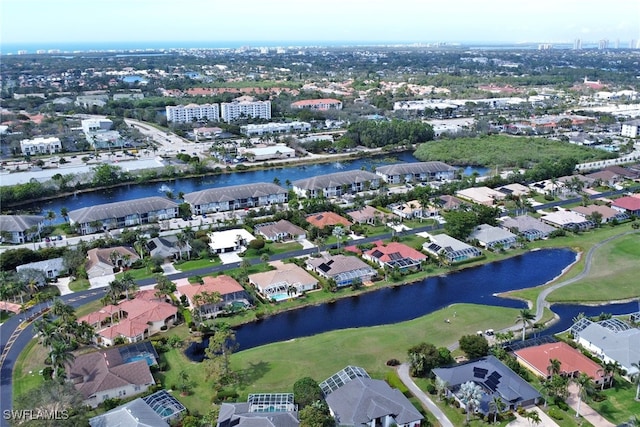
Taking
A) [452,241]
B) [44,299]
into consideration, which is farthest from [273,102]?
[44,299]

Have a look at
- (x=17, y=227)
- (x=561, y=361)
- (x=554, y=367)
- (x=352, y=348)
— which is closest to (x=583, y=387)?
(x=554, y=367)

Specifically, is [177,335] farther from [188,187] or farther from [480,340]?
[188,187]

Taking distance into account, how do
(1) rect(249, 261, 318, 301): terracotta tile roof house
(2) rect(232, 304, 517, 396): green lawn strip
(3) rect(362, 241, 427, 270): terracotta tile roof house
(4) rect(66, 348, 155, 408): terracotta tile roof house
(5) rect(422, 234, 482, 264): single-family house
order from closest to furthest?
(4) rect(66, 348, 155, 408): terracotta tile roof house
(2) rect(232, 304, 517, 396): green lawn strip
(1) rect(249, 261, 318, 301): terracotta tile roof house
(3) rect(362, 241, 427, 270): terracotta tile roof house
(5) rect(422, 234, 482, 264): single-family house

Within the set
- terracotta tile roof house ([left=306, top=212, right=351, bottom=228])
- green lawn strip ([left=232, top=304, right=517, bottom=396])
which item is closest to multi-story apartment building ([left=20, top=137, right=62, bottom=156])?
terracotta tile roof house ([left=306, top=212, right=351, bottom=228])

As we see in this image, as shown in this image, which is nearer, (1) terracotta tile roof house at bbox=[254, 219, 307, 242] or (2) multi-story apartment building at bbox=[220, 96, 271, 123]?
(1) terracotta tile roof house at bbox=[254, 219, 307, 242]

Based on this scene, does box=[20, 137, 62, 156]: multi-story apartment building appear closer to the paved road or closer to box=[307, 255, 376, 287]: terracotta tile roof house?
box=[307, 255, 376, 287]: terracotta tile roof house

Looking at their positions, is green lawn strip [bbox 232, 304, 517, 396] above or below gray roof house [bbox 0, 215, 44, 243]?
below
